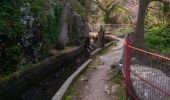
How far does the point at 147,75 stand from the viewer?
23.2 ft

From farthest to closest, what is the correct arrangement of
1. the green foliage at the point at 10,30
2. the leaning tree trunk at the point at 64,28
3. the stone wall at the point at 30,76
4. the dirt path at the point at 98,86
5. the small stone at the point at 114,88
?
the leaning tree trunk at the point at 64,28 → the green foliage at the point at 10,30 → the stone wall at the point at 30,76 → the small stone at the point at 114,88 → the dirt path at the point at 98,86

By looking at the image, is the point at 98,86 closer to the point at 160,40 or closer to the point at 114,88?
the point at 114,88

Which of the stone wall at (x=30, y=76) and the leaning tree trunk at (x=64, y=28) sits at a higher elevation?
the leaning tree trunk at (x=64, y=28)

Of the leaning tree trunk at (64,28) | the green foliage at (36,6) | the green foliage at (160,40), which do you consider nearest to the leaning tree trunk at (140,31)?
the green foliage at (160,40)

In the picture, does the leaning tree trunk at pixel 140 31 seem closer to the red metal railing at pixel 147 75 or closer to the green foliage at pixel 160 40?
the green foliage at pixel 160 40

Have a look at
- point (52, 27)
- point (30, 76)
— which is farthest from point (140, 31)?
point (30, 76)

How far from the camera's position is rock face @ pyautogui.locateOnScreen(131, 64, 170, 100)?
6.48 meters

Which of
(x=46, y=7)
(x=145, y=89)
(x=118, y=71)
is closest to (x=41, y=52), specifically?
(x=46, y=7)

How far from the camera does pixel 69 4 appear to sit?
23.4 metres

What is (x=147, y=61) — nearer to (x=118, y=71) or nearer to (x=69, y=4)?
(x=118, y=71)

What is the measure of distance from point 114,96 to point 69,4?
46.5 feet

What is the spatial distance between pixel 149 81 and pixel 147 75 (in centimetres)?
17

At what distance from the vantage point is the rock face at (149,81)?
648cm

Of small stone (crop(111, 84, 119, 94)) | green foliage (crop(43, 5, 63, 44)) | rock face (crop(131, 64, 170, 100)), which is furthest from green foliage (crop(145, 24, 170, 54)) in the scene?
rock face (crop(131, 64, 170, 100))
